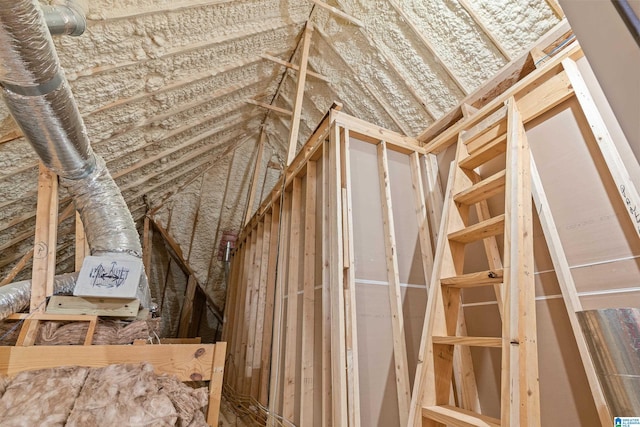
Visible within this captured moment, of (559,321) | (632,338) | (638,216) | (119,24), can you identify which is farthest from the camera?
(119,24)

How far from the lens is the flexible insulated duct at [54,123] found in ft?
4.91

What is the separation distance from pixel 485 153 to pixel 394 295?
1.14 metres

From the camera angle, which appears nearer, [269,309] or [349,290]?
[349,290]

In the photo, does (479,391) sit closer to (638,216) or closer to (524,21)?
(638,216)

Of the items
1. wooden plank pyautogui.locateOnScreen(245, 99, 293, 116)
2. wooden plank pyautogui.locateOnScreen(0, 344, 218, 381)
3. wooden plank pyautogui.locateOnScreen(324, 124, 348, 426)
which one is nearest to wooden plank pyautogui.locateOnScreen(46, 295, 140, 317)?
wooden plank pyautogui.locateOnScreen(0, 344, 218, 381)

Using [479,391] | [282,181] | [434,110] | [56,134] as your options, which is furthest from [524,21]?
[56,134]

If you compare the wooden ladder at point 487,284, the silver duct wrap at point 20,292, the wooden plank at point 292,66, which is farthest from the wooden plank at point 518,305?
the wooden plank at point 292,66

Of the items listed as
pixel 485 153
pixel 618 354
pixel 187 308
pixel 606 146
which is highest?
pixel 485 153

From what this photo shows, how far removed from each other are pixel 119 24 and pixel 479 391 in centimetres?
389

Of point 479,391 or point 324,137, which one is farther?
point 324,137

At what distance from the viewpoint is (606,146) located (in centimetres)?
161

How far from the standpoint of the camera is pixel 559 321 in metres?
1.67

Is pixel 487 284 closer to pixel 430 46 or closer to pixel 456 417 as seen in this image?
pixel 456 417

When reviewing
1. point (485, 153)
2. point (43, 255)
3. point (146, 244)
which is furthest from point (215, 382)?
point (146, 244)
